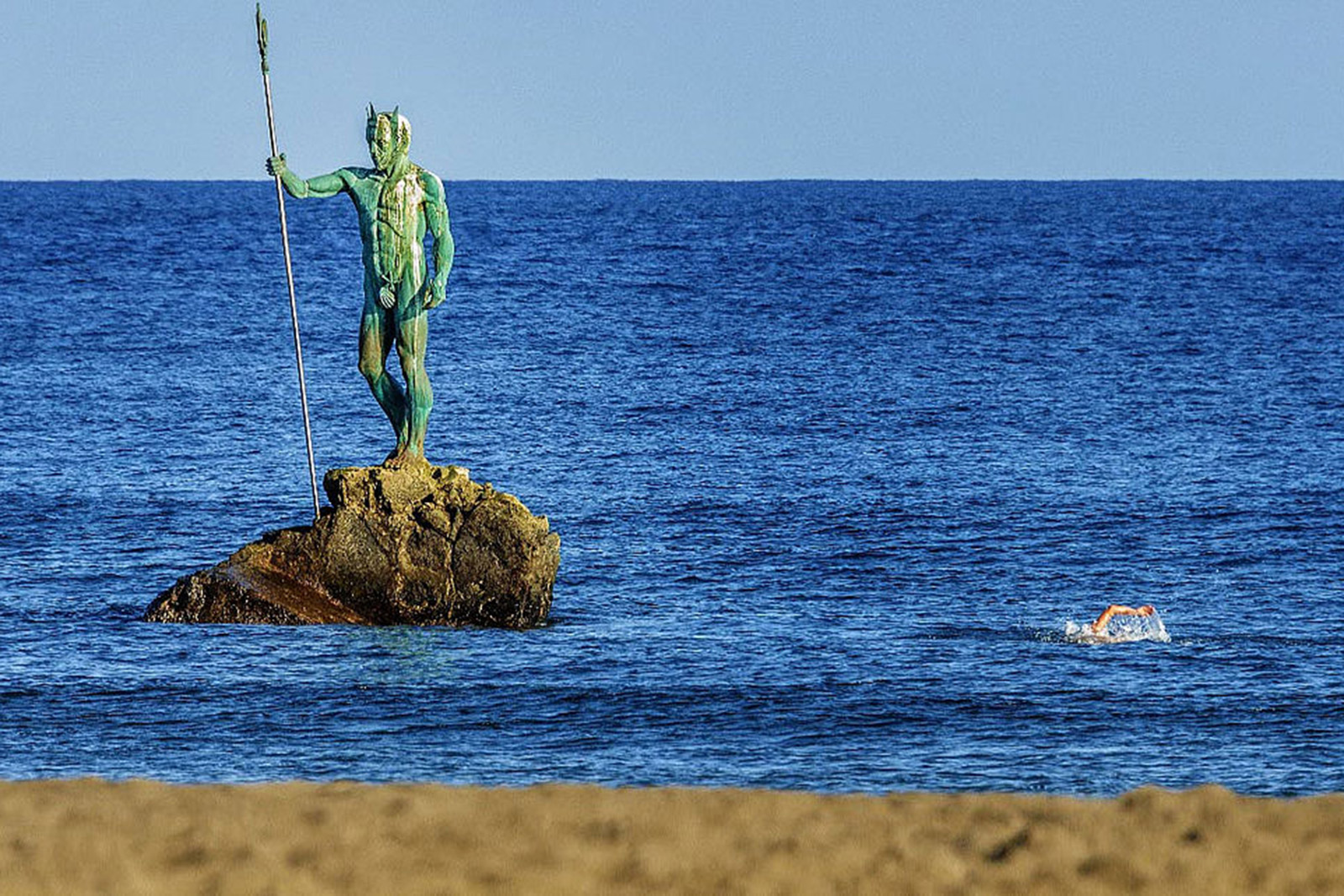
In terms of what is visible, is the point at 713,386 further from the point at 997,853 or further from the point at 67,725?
the point at 997,853

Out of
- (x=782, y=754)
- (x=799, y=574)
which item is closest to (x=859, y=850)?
(x=782, y=754)

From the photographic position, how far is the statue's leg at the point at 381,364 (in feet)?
66.8

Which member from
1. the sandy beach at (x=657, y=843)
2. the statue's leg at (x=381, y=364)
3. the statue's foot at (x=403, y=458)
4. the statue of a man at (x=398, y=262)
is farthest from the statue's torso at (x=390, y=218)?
the sandy beach at (x=657, y=843)

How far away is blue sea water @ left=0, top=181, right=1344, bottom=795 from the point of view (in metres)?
16.2

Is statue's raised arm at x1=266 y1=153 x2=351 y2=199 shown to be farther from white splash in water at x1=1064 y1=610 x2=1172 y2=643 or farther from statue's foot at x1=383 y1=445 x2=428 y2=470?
white splash in water at x1=1064 y1=610 x2=1172 y2=643

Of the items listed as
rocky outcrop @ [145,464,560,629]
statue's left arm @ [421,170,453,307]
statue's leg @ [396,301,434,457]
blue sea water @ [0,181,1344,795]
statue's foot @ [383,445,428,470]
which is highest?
statue's left arm @ [421,170,453,307]

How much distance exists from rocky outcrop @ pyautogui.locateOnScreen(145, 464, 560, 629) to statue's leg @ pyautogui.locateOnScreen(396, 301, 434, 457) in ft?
1.18

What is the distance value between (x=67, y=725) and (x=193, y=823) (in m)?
7.35

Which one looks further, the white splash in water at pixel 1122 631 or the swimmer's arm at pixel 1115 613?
the swimmer's arm at pixel 1115 613

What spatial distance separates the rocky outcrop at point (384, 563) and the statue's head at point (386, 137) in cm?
284

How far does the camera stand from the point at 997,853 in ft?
30.2

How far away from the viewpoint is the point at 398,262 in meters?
20.2

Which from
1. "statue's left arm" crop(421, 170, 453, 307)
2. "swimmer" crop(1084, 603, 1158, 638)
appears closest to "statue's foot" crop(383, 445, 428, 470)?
"statue's left arm" crop(421, 170, 453, 307)

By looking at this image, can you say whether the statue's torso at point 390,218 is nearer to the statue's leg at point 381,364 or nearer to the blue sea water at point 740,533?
the statue's leg at point 381,364
